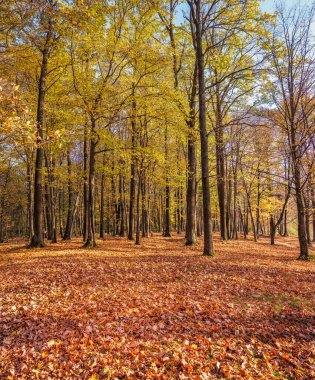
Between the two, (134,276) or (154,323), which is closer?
(154,323)

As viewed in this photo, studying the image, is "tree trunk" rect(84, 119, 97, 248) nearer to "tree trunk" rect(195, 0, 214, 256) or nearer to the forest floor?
the forest floor

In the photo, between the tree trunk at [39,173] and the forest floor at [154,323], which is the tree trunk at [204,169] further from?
the tree trunk at [39,173]

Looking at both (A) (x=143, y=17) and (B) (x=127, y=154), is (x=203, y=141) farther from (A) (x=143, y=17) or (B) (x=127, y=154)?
(A) (x=143, y=17)

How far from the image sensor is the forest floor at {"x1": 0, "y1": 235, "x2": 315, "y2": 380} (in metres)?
3.97

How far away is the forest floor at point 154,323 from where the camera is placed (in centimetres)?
397

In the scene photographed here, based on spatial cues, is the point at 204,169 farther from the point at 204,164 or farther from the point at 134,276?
the point at 134,276

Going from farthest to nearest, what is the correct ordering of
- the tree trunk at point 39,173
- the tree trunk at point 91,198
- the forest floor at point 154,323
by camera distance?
the tree trunk at point 91,198
the tree trunk at point 39,173
the forest floor at point 154,323

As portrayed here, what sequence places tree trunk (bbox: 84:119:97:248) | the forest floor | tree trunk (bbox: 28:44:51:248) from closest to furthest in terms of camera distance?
1. the forest floor
2. tree trunk (bbox: 28:44:51:248)
3. tree trunk (bbox: 84:119:97:248)

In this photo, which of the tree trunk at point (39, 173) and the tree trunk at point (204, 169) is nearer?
the tree trunk at point (204, 169)

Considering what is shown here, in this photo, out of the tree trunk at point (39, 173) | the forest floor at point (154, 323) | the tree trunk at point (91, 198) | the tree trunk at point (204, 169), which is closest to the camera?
the forest floor at point (154, 323)

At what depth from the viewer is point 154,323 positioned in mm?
5344

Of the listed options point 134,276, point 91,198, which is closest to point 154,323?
point 134,276

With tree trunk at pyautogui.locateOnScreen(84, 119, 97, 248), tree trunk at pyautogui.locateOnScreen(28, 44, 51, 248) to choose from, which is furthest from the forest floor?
tree trunk at pyautogui.locateOnScreen(84, 119, 97, 248)

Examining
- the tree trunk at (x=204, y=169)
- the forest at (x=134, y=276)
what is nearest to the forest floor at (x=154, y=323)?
the forest at (x=134, y=276)
